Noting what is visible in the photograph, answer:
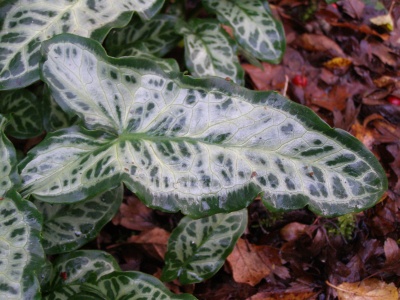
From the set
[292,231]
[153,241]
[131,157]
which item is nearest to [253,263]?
[292,231]

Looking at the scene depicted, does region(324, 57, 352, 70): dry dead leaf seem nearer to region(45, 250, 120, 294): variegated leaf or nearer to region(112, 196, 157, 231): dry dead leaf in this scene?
region(112, 196, 157, 231): dry dead leaf

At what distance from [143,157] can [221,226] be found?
1.18 feet

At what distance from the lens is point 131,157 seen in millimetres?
1075

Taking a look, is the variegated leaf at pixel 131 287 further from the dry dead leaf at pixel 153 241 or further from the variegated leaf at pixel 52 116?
the variegated leaf at pixel 52 116

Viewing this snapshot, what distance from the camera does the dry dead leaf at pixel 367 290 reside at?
1.36 metres

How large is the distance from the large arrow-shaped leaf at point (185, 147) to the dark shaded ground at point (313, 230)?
480 mm

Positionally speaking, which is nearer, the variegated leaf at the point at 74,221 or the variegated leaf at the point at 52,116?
the variegated leaf at the point at 74,221

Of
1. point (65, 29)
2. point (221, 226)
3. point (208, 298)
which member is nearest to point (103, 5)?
point (65, 29)

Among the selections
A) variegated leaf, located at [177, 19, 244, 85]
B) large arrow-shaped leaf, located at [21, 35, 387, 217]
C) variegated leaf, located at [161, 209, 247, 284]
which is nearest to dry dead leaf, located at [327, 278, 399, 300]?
variegated leaf, located at [161, 209, 247, 284]

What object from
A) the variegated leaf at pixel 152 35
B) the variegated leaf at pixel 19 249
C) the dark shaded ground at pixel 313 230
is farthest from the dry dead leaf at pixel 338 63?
the variegated leaf at pixel 19 249

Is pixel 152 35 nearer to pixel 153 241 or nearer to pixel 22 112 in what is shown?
pixel 22 112

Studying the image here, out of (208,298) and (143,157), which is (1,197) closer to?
A: (143,157)

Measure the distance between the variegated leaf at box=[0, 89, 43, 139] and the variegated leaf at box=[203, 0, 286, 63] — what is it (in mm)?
666

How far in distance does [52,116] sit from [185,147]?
518mm
